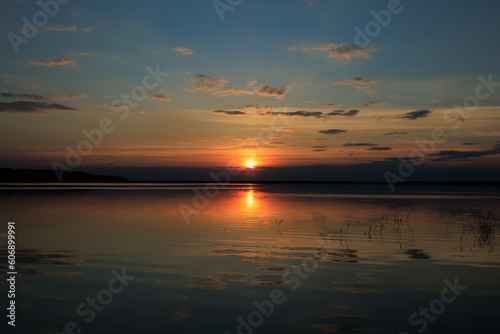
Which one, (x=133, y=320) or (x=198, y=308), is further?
(x=198, y=308)

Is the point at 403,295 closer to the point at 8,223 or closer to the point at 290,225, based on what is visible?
the point at 290,225

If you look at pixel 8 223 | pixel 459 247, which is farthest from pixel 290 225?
pixel 8 223

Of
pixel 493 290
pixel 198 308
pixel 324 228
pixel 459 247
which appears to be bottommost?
pixel 198 308

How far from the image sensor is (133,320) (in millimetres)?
10688

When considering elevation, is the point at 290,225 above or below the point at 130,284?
above

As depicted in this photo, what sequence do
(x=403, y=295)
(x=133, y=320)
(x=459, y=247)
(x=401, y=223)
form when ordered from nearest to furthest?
(x=133, y=320) → (x=403, y=295) → (x=459, y=247) → (x=401, y=223)

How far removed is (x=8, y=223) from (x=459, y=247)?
91.2 feet

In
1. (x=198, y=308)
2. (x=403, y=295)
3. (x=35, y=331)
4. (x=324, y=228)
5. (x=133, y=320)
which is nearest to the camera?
(x=35, y=331)

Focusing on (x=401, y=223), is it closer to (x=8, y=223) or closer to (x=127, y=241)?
(x=127, y=241)

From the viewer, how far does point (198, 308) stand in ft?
38.0

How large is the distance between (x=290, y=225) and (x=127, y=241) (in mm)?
12442

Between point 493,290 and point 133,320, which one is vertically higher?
point 493,290

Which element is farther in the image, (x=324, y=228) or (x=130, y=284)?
(x=324, y=228)

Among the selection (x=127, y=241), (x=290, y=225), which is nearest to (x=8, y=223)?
(x=127, y=241)
